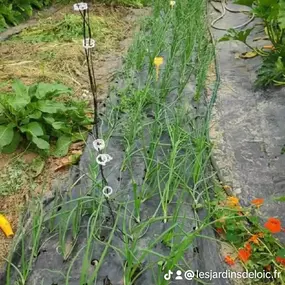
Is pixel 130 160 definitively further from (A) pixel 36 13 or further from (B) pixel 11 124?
(A) pixel 36 13

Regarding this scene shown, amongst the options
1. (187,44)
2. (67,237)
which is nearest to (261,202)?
(67,237)

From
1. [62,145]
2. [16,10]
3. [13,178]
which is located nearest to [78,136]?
[62,145]

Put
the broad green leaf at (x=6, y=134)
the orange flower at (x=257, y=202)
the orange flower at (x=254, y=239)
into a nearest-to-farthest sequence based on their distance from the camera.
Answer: the orange flower at (x=254, y=239) → the orange flower at (x=257, y=202) → the broad green leaf at (x=6, y=134)

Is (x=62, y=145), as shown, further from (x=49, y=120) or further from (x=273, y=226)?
(x=273, y=226)

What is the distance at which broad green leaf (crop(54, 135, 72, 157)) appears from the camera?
2.39 metres

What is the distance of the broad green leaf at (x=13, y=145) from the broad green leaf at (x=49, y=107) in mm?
192

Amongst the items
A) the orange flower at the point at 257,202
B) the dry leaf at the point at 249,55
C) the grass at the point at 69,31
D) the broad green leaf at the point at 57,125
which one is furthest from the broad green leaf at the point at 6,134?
the dry leaf at the point at 249,55

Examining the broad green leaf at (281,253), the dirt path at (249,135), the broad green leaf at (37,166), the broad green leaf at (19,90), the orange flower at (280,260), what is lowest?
the dirt path at (249,135)

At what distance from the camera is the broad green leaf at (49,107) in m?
2.37

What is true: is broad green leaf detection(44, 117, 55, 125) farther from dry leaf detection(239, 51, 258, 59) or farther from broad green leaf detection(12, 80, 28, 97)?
dry leaf detection(239, 51, 258, 59)

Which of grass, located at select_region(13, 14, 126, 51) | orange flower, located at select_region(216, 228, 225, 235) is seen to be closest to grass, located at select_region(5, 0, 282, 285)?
orange flower, located at select_region(216, 228, 225, 235)

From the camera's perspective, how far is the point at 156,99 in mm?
2613

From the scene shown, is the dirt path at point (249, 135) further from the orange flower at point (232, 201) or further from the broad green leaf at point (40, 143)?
the broad green leaf at point (40, 143)

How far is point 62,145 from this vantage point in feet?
7.95
